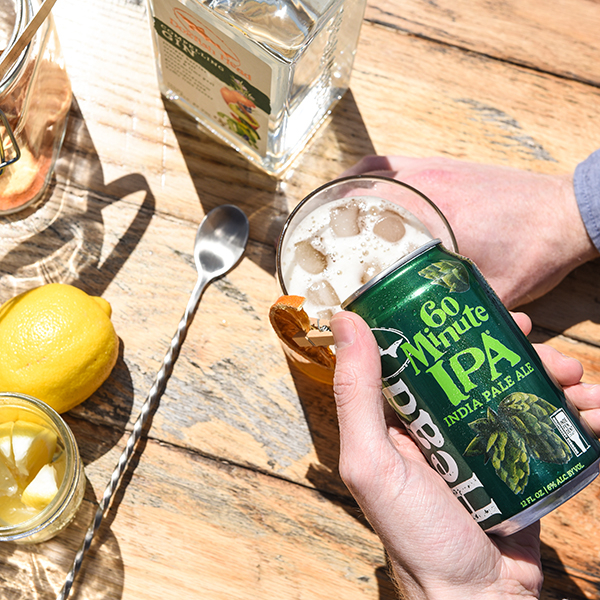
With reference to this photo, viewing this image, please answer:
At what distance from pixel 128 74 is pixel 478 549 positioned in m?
0.96

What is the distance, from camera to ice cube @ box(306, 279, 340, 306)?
83 centimetres

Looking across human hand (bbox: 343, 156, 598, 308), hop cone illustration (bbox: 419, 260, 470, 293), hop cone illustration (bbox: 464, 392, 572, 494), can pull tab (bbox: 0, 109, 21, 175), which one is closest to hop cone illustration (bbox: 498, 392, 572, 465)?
hop cone illustration (bbox: 464, 392, 572, 494)

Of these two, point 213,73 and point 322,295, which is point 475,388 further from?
point 213,73

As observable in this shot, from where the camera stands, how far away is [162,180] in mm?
1029

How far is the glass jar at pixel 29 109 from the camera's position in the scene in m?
0.83

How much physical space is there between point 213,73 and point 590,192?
0.67 meters

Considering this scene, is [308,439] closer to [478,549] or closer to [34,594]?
[478,549]

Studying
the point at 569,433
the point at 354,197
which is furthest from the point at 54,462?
the point at 569,433

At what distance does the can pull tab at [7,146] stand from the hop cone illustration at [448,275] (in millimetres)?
607

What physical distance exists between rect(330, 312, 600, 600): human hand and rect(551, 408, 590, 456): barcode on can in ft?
0.51

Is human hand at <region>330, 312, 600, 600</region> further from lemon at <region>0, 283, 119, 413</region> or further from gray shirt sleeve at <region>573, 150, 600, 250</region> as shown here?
gray shirt sleeve at <region>573, 150, 600, 250</region>

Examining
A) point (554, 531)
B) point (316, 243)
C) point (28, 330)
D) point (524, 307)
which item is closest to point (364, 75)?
point (316, 243)

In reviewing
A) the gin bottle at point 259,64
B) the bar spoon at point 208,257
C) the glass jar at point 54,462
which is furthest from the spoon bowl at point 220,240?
the glass jar at point 54,462

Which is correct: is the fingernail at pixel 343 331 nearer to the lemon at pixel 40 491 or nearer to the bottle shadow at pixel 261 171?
the bottle shadow at pixel 261 171
